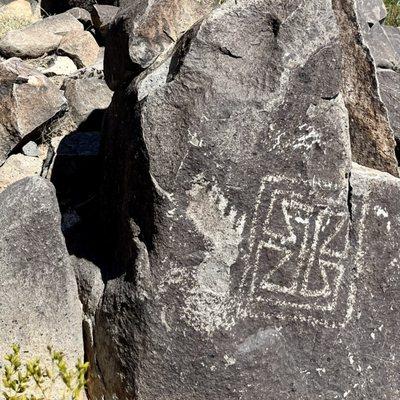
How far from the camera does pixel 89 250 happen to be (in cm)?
336

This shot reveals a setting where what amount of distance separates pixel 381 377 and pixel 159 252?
101cm

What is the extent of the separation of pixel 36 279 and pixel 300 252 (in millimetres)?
1044

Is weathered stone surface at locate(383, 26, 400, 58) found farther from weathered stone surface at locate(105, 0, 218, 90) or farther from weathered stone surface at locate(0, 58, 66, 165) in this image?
weathered stone surface at locate(0, 58, 66, 165)

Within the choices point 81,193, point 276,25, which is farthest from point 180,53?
point 81,193

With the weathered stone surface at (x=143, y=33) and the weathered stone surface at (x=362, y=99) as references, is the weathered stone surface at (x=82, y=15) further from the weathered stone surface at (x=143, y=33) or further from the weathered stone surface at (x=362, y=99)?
the weathered stone surface at (x=362, y=99)

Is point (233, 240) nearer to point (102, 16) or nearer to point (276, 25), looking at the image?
point (276, 25)

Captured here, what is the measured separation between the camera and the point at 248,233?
2.92 meters

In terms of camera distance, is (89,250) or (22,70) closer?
(89,250)

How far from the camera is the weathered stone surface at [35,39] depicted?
5875 mm

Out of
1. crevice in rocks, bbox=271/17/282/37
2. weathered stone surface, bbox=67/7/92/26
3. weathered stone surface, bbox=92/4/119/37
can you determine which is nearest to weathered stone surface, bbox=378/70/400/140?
crevice in rocks, bbox=271/17/282/37

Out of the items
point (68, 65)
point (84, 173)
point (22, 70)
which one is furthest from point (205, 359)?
point (68, 65)

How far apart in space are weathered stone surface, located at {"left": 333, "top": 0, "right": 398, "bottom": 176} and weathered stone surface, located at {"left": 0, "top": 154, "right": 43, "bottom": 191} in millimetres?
1759

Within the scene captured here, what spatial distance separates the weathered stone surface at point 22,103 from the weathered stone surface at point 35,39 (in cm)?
137

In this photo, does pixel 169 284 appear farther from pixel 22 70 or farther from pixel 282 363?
pixel 22 70
